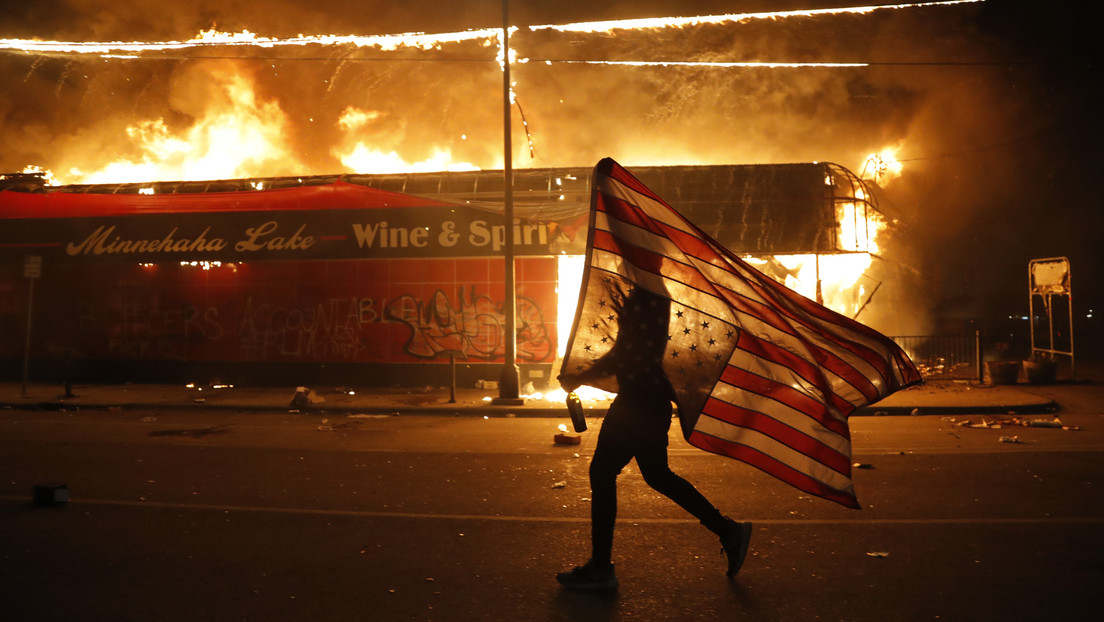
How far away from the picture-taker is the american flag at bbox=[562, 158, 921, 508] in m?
4.36

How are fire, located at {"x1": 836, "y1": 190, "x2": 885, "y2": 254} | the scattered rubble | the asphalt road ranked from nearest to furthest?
the asphalt road < the scattered rubble < fire, located at {"x1": 836, "y1": 190, "x2": 885, "y2": 254}

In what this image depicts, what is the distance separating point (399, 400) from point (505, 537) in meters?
9.82

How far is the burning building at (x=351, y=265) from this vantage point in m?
16.9

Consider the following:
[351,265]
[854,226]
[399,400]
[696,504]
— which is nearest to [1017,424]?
[854,226]

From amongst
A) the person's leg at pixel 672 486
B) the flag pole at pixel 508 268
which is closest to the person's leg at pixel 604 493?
the person's leg at pixel 672 486

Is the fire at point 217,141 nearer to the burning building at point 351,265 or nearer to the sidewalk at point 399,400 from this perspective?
the burning building at point 351,265

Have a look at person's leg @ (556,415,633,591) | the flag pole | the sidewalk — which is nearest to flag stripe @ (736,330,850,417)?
person's leg @ (556,415,633,591)

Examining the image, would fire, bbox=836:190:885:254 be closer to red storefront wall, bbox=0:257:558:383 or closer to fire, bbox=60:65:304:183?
red storefront wall, bbox=0:257:558:383

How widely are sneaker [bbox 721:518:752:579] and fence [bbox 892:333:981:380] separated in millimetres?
13930

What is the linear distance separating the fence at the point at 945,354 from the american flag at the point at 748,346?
13.6 m

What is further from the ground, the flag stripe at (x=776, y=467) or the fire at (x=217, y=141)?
the fire at (x=217, y=141)

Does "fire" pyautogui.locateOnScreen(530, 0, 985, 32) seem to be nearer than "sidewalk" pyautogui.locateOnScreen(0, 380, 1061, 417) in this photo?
No

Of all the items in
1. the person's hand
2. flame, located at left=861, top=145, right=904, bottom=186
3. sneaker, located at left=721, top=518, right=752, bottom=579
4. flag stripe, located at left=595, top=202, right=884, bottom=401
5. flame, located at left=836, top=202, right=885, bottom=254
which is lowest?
sneaker, located at left=721, top=518, right=752, bottom=579

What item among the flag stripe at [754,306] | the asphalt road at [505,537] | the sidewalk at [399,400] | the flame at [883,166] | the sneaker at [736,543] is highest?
the flame at [883,166]
